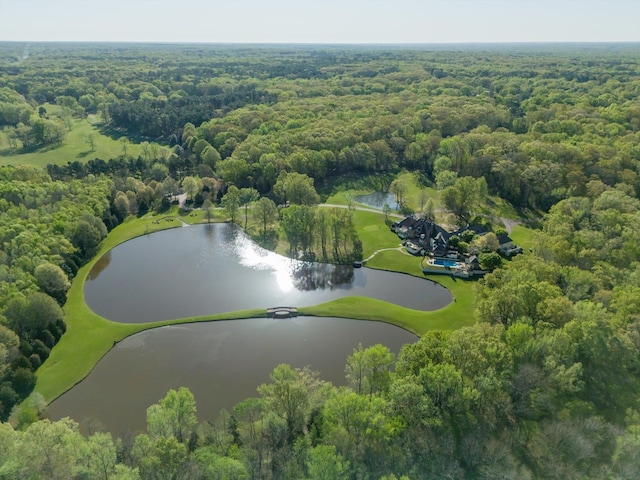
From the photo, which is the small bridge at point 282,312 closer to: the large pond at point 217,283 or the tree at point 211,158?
the large pond at point 217,283

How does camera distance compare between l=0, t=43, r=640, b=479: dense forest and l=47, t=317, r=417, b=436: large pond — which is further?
l=47, t=317, r=417, b=436: large pond

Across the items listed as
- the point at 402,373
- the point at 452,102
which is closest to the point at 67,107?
the point at 452,102

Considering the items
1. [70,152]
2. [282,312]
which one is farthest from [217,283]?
[70,152]

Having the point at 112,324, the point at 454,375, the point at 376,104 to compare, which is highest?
the point at 376,104

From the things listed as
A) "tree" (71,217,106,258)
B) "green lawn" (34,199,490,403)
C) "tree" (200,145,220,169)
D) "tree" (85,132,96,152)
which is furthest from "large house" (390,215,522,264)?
"tree" (85,132,96,152)

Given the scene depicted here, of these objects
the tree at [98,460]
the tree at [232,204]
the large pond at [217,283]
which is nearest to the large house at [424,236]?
the large pond at [217,283]

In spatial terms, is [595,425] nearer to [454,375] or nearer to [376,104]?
[454,375]

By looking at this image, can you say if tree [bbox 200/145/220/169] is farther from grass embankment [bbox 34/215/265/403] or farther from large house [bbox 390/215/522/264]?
large house [bbox 390/215/522/264]
